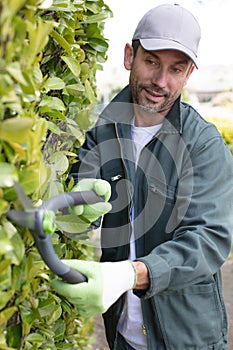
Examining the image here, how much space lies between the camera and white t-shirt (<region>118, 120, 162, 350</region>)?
6.59 ft

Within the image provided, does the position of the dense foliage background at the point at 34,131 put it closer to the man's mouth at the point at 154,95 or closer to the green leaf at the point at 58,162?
the green leaf at the point at 58,162

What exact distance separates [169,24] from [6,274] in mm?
1268

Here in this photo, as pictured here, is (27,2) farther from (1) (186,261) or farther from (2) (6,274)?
(1) (186,261)

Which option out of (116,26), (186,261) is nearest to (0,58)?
(186,261)

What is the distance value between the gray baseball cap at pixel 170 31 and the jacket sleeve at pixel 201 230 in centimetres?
34

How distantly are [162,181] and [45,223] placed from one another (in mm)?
948

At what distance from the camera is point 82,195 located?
1.40 m

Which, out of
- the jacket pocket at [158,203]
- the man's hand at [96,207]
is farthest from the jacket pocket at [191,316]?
the man's hand at [96,207]

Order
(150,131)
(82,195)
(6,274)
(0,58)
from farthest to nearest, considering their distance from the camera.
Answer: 1. (150,131)
2. (82,195)
3. (6,274)
4. (0,58)

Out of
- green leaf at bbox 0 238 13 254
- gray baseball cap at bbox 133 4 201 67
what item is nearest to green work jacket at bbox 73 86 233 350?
gray baseball cap at bbox 133 4 201 67

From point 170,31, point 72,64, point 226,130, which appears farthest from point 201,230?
point 226,130

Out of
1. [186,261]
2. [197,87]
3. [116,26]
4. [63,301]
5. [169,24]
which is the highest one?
[169,24]

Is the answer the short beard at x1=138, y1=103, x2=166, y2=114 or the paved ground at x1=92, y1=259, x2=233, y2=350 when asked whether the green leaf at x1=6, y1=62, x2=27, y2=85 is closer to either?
the short beard at x1=138, y1=103, x2=166, y2=114

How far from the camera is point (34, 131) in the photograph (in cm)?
116
